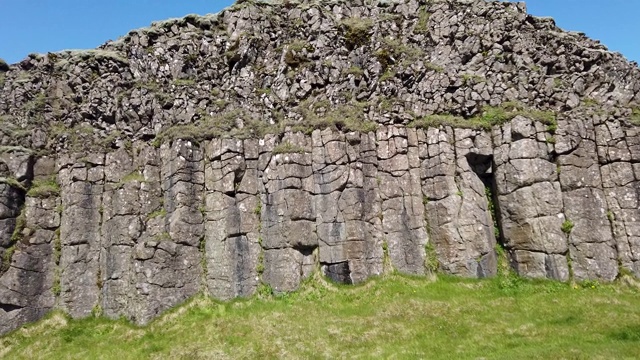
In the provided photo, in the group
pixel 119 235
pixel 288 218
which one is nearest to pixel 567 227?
pixel 288 218

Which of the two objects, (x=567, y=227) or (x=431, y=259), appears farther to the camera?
(x=431, y=259)

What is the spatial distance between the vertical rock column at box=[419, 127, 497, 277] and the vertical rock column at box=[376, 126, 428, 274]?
77cm

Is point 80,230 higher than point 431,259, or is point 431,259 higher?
point 80,230

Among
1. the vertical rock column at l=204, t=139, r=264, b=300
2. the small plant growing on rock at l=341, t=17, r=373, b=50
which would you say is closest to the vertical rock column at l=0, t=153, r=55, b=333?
the vertical rock column at l=204, t=139, r=264, b=300

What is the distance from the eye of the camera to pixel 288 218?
33312mm

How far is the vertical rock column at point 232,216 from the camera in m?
32.8

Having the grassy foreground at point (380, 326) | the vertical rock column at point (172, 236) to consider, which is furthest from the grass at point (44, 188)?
the grassy foreground at point (380, 326)

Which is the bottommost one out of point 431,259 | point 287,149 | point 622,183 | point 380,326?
point 380,326

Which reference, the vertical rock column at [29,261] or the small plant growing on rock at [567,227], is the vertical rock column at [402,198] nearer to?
the small plant growing on rock at [567,227]

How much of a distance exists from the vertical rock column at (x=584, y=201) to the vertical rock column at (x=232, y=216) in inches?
888

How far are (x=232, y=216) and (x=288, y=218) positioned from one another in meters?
4.27

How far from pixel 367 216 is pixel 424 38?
18564 mm

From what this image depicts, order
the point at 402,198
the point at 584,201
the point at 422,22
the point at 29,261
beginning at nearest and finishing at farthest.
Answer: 1. the point at 584,201
2. the point at 29,261
3. the point at 402,198
4. the point at 422,22

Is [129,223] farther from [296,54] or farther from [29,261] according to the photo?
[296,54]
